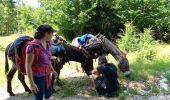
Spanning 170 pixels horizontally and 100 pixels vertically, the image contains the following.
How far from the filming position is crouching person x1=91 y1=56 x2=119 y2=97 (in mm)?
7082

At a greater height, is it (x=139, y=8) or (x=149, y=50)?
(x=139, y=8)

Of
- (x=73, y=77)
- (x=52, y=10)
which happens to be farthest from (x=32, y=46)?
(x=52, y=10)

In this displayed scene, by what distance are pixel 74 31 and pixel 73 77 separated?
16.4m

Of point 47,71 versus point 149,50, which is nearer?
point 47,71

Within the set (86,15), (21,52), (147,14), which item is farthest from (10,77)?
(147,14)

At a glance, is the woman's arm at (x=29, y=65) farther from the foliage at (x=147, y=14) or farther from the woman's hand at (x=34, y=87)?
the foliage at (x=147, y=14)

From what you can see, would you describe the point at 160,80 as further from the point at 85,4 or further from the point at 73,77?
the point at 85,4

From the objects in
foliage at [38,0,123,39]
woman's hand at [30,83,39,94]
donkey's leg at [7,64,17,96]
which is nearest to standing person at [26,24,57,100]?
woman's hand at [30,83,39,94]

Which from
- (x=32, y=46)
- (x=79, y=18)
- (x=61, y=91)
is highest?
(x=79, y=18)

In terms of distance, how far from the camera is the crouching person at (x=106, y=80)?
279 inches

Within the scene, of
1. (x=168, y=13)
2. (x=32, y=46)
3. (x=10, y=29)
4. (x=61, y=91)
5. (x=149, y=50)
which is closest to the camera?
(x=32, y=46)

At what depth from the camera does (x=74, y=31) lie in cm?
2484

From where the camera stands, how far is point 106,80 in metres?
7.11

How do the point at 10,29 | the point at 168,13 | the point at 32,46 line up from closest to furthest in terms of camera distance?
the point at 32,46 < the point at 168,13 < the point at 10,29
